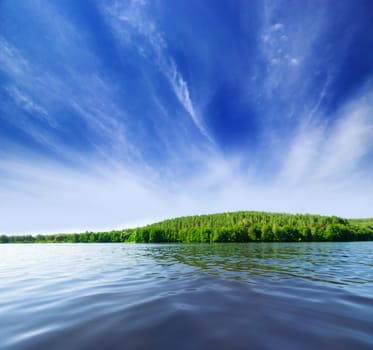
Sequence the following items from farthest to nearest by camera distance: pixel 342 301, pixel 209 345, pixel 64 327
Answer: pixel 342 301 → pixel 64 327 → pixel 209 345

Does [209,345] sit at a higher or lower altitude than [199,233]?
lower

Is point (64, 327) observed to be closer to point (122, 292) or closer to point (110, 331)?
point (110, 331)

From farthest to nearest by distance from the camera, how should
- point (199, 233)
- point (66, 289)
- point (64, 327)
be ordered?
point (199, 233), point (66, 289), point (64, 327)

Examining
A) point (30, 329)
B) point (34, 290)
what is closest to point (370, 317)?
point (30, 329)

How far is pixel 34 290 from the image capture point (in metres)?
9.38

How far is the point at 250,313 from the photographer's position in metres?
5.69

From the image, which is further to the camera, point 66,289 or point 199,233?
point 199,233

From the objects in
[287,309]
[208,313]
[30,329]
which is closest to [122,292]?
[30,329]

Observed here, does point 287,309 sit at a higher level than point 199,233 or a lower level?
lower

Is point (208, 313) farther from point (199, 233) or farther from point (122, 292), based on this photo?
point (199, 233)

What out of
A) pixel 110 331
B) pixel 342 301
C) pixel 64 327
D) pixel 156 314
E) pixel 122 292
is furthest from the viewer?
pixel 122 292

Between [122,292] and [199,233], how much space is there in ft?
412

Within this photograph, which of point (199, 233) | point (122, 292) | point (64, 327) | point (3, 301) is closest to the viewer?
point (64, 327)

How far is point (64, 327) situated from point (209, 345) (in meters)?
3.77
